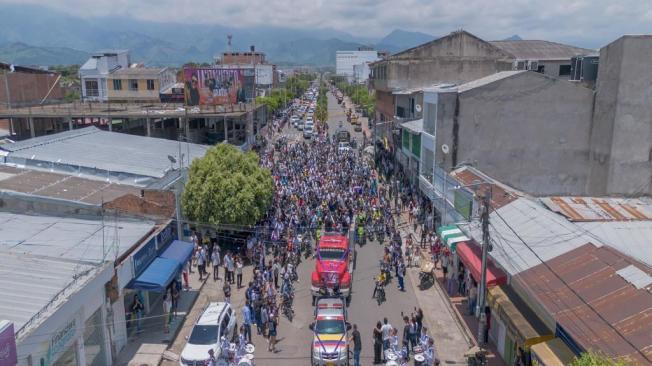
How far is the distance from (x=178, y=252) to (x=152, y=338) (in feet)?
12.3

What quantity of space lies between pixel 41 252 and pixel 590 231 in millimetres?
15916

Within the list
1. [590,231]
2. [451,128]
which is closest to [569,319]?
[590,231]

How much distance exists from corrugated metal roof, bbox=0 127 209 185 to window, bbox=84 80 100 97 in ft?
139

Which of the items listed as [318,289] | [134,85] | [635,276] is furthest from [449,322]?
[134,85]

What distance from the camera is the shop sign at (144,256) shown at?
1745 centimetres

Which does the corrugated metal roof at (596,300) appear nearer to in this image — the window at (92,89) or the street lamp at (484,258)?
the street lamp at (484,258)

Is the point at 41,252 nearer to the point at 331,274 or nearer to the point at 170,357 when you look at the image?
the point at 170,357

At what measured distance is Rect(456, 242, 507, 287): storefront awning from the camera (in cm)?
1695

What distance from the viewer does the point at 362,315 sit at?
19.3 meters

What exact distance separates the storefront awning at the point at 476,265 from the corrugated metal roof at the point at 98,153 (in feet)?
44.8

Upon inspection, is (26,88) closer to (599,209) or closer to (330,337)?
(330,337)

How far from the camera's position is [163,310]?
19125mm

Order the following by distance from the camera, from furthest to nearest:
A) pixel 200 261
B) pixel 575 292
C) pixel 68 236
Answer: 1. pixel 200 261
2. pixel 68 236
3. pixel 575 292

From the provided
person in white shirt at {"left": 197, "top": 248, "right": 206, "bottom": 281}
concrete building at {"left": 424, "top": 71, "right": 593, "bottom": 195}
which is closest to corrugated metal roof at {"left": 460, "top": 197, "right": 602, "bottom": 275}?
concrete building at {"left": 424, "top": 71, "right": 593, "bottom": 195}
